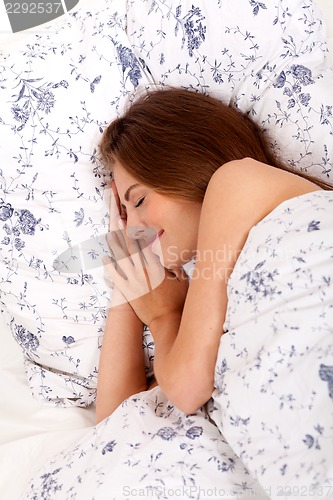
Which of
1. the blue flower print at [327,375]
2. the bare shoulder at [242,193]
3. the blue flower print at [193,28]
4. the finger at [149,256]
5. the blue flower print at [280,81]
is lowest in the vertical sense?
the finger at [149,256]

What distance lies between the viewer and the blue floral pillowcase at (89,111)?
57.2 inches

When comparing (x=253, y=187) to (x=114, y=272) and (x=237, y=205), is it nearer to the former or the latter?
(x=237, y=205)

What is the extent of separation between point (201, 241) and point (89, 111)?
0.53 meters

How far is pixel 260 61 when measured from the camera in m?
1.47

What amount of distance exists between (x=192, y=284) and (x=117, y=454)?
1.10ft

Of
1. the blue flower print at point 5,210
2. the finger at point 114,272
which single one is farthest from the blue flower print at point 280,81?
the blue flower print at point 5,210

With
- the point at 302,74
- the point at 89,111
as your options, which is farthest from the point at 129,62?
the point at 302,74

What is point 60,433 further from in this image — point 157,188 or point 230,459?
point 157,188

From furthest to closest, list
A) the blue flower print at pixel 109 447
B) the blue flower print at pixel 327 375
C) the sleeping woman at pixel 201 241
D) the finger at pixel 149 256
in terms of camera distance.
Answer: the finger at pixel 149 256 → the blue flower print at pixel 109 447 → the sleeping woman at pixel 201 241 → the blue flower print at pixel 327 375

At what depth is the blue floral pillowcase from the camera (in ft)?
4.77

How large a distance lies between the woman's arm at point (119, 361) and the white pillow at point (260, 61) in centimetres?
54

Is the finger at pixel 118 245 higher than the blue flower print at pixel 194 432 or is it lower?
higher

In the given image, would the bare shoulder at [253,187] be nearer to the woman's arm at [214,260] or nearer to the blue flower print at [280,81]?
the woman's arm at [214,260]

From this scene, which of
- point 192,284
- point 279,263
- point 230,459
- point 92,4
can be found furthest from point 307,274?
point 92,4
